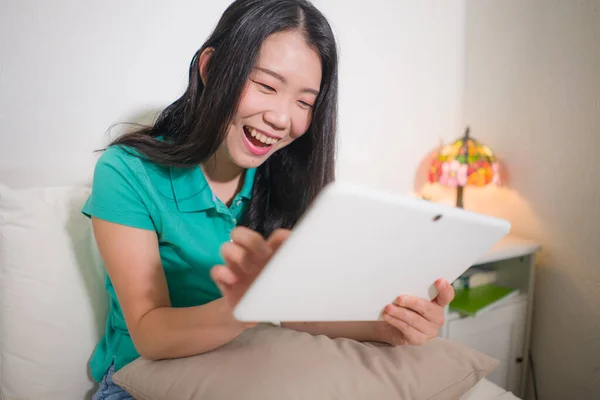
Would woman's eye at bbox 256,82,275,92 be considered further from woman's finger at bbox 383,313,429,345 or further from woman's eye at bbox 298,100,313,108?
woman's finger at bbox 383,313,429,345

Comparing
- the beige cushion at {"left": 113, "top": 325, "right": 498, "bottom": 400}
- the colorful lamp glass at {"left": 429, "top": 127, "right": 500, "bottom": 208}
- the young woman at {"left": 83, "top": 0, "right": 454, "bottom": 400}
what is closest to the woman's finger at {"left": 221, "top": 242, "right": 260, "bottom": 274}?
the young woman at {"left": 83, "top": 0, "right": 454, "bottom": 400}

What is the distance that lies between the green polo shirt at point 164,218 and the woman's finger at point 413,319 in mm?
380

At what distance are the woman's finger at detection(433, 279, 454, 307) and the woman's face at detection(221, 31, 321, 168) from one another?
38 cm

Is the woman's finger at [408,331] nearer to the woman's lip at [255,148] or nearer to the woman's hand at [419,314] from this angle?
the woman's hand at [419,314]

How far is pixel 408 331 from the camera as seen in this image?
2.20ft

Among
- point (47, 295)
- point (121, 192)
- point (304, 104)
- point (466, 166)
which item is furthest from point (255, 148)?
point (466, 166)

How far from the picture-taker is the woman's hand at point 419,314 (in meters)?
0.60

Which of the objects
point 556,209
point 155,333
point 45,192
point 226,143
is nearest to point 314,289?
point 155,333

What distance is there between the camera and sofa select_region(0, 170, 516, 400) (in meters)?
0.84

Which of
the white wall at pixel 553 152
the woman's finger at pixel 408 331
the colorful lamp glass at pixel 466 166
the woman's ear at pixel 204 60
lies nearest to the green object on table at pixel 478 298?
the white wall at pixel 553 152

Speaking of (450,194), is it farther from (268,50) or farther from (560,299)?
(268,50)

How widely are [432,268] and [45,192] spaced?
2.55 ft

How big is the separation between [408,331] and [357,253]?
0.28 metres

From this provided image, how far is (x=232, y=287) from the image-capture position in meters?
0.47
